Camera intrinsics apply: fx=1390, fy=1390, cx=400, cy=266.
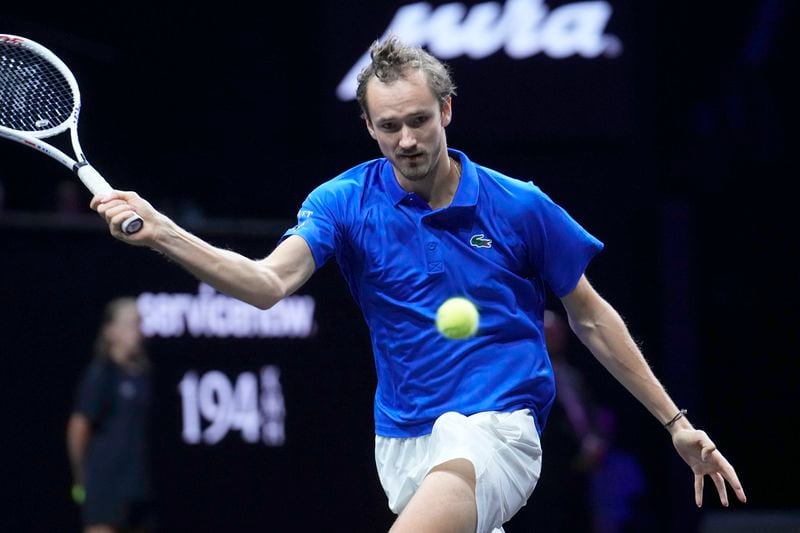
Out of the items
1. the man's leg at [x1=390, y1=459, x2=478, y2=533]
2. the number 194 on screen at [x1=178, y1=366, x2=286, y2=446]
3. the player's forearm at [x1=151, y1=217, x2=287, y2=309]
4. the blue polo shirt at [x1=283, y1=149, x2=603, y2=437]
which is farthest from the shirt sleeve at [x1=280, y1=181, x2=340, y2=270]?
the number 194 on screen at [x1=178, y1=366, x2=286, y2=446]

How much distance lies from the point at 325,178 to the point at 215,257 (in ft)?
23.9

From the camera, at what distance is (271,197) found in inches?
439

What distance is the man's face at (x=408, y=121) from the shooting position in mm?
3707

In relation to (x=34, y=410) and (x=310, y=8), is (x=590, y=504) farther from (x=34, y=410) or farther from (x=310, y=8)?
(x=310, y=8)

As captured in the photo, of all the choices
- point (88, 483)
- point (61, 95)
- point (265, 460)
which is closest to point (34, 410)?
point (88, 483)

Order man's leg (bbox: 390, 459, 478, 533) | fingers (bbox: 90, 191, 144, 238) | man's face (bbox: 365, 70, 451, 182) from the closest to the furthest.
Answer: fingers (bbox: 90, 191, 144, 238) < man's leg (bbox: 390, 459, 478, 533) < man's face (bbox: 365, 70, 451, 182)

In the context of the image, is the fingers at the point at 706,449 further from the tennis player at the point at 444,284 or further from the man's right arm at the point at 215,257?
the man's right arm at the point at 215,257

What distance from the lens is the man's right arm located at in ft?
10.6

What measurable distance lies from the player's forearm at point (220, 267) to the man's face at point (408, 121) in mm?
486

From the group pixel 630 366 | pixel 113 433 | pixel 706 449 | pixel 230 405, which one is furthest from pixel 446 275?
pixel 230 405

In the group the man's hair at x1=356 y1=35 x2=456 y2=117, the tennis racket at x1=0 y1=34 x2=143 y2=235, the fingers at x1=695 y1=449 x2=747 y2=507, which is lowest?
the fingers at x1=695 y1=449 x2=747 y2=507

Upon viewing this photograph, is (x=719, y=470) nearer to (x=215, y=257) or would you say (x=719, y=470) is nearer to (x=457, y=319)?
(x=457, y=319)

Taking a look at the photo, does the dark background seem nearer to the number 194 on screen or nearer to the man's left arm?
the number 194 on screen

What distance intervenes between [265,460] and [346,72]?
2984 mm
